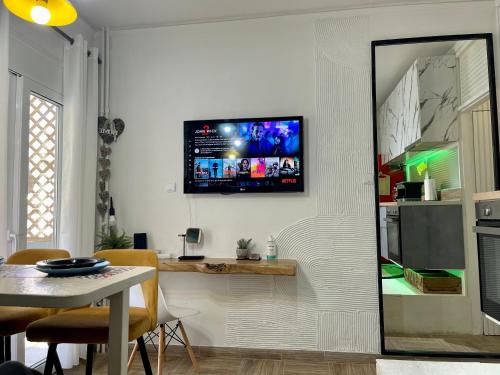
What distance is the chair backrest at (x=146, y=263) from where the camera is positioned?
5.89 feet

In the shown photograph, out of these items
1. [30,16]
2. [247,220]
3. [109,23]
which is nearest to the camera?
[30,16]

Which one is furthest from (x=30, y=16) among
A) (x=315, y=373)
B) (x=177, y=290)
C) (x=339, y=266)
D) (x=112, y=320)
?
(x=315, y=373)

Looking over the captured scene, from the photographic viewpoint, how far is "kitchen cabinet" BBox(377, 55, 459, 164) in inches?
105

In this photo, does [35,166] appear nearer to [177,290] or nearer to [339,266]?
[177,290]

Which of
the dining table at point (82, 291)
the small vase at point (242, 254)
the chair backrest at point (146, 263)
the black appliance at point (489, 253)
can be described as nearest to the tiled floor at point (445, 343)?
the black appliance at point (489, 253)

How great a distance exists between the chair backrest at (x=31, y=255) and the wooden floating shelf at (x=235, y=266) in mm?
753

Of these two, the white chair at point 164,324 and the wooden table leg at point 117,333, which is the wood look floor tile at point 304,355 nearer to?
the white chair at point 164,324

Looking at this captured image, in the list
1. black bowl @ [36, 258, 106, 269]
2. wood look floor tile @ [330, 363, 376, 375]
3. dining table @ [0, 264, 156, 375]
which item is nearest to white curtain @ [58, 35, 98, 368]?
dining table @ [0, 264, 156, 375]

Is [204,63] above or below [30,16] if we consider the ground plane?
above

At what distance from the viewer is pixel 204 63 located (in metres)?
3.03

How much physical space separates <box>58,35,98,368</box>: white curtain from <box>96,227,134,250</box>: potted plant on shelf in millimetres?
100

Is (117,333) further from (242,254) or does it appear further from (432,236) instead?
(432,236)

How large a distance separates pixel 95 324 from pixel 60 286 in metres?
0.65

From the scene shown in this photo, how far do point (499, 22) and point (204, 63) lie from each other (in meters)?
2.31
